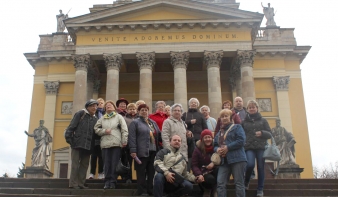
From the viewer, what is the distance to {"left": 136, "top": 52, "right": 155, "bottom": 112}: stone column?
76.0 feet

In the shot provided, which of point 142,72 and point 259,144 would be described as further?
point 142,72

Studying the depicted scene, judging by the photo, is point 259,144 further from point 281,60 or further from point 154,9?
point 281,60

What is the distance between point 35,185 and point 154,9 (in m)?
17.5

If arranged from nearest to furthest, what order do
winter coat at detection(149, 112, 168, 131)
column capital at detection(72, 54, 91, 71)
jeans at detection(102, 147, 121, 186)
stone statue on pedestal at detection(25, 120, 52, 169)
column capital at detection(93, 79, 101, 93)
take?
jeans at detection(102, 147, 121, 186) < winter coat at detection(149, 112, 168, 131) < stone statue on pedestal at detection(25, 120, 52, 169) < column capital at detection(72, 54, 91, 71) < column capital at detection(93, 79, 101, 93)

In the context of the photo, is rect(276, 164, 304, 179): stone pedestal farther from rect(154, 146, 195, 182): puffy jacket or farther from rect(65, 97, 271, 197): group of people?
rect(154, 146, 195, 182): puffy jacket

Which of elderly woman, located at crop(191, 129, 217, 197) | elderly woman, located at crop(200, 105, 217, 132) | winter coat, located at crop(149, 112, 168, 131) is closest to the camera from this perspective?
elderly woman, located at crop(191, 129, 217, 197)

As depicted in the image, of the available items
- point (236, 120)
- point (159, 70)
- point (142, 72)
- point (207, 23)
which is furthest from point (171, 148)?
point (159, 70)

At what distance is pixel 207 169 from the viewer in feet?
26.0

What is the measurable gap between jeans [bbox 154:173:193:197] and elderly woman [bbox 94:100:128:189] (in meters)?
1.64

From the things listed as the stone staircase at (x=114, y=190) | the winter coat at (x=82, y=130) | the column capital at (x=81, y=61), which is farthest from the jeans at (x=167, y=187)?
the column capital at (x=81, y=61)

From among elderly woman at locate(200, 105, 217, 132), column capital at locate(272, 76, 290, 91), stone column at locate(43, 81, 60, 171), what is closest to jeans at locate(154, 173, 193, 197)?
elderly woman at locate(200, 105, 217, 132)

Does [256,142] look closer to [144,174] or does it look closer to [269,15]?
[144,174]

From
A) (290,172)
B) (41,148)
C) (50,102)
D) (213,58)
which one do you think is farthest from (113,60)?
(290,172)

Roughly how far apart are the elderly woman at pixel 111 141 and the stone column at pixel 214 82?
1407 cm
